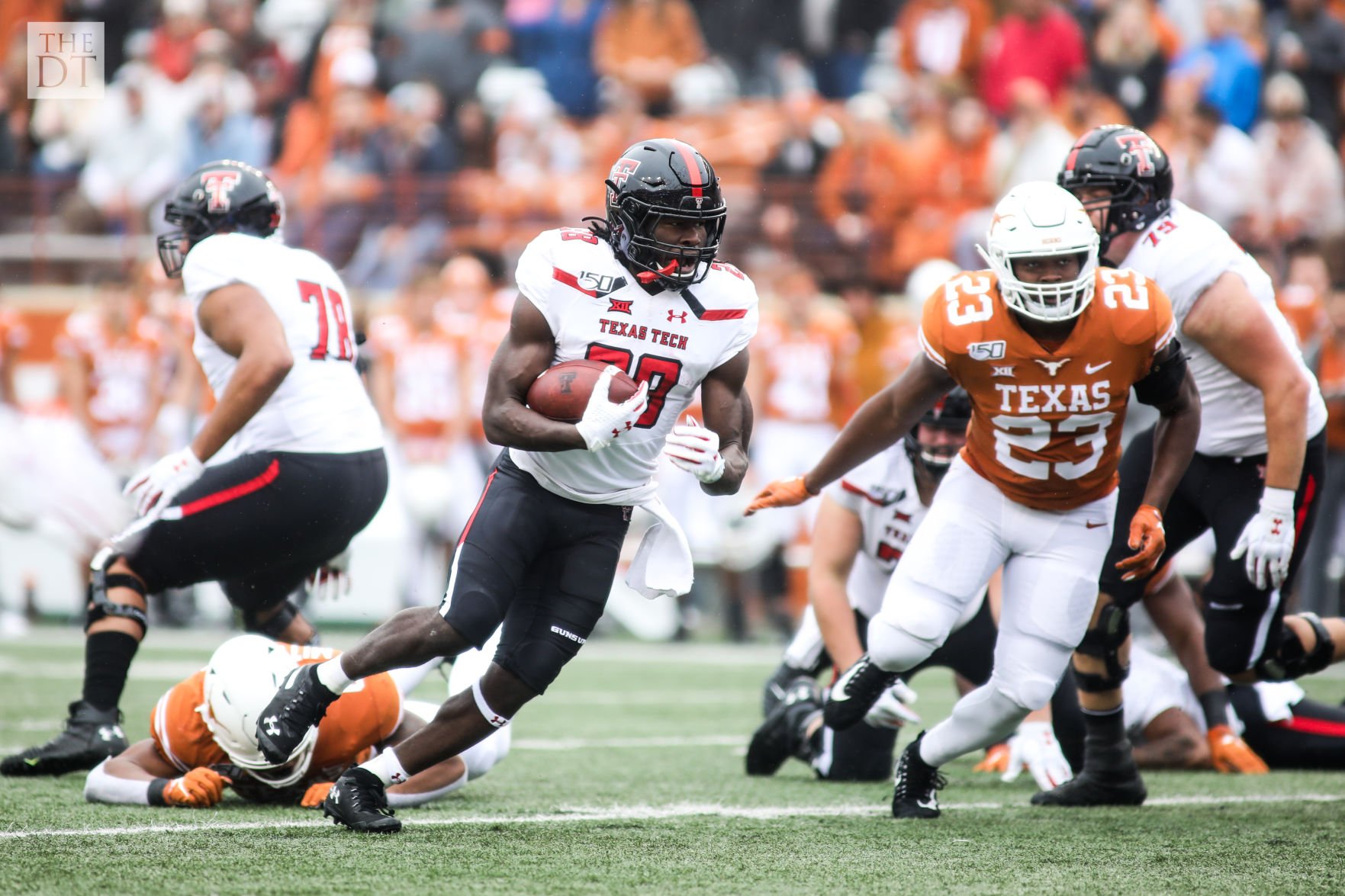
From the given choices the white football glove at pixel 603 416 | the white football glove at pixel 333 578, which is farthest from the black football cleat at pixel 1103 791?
the white football glove at pixel 333 578

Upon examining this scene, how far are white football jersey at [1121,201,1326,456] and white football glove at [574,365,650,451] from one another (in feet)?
5.58

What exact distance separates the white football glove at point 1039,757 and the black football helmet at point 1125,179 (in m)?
1.59

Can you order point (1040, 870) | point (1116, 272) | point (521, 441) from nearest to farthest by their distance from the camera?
point (1040, 870) < point (521, 441) < point (1116, 272)

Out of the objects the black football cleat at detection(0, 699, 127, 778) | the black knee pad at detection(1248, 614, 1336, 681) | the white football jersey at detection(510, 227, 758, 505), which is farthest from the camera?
the black knee pad at detection(1248, 614, 1336, 681)

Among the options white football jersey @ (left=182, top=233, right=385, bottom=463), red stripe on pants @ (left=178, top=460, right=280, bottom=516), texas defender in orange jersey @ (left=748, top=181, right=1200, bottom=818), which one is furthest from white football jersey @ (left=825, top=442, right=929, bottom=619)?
red stripe on pants @ (left=178, top=460, right=280, bottom=516)

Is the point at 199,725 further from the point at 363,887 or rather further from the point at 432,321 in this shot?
the point at 432,321

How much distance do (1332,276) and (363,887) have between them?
327 inches

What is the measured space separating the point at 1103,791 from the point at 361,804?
2.14m

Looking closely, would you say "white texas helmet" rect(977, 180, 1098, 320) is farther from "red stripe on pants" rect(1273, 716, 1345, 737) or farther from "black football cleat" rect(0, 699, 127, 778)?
"black football cleat" rect(0, 699, 127, 778)

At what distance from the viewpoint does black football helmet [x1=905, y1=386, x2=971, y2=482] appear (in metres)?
5.11

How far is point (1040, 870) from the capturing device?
351 cm

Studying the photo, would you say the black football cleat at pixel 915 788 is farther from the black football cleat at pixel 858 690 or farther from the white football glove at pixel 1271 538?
the white football glove at pixel 1271 538

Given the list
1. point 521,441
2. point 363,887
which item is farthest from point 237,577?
point 363,887

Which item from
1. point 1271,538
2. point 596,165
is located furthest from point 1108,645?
point 596,165
